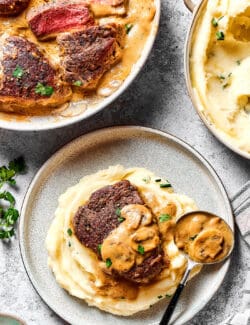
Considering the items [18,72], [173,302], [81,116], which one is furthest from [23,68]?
[173,302]

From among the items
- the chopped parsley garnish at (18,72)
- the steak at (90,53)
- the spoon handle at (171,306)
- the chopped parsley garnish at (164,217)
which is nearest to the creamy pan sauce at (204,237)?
the chopped parsley garnish at (164,217)

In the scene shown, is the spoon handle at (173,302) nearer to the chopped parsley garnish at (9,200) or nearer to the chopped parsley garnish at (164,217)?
the chopped parsley garnish at (164,217)

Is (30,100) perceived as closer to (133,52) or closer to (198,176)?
(133,52)

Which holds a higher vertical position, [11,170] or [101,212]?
[101,212]

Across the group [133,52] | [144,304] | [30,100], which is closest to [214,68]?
[133,52]

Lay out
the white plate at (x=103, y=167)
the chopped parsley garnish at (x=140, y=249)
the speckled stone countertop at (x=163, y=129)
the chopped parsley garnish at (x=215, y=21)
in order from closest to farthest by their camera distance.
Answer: the chopped parsley garnish at (x=215, y=21)
the chopped parsley garnish at (x=140, y=249)
the white plate at (x=103, y=167)
the speckled stone countertop at (x=163, y=129)

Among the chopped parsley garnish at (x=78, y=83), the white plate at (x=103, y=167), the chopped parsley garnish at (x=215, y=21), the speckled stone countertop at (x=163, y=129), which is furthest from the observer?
the speckled stone countertop at (x=163, y=129)

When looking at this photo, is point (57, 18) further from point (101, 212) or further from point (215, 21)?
point (101, 212)
